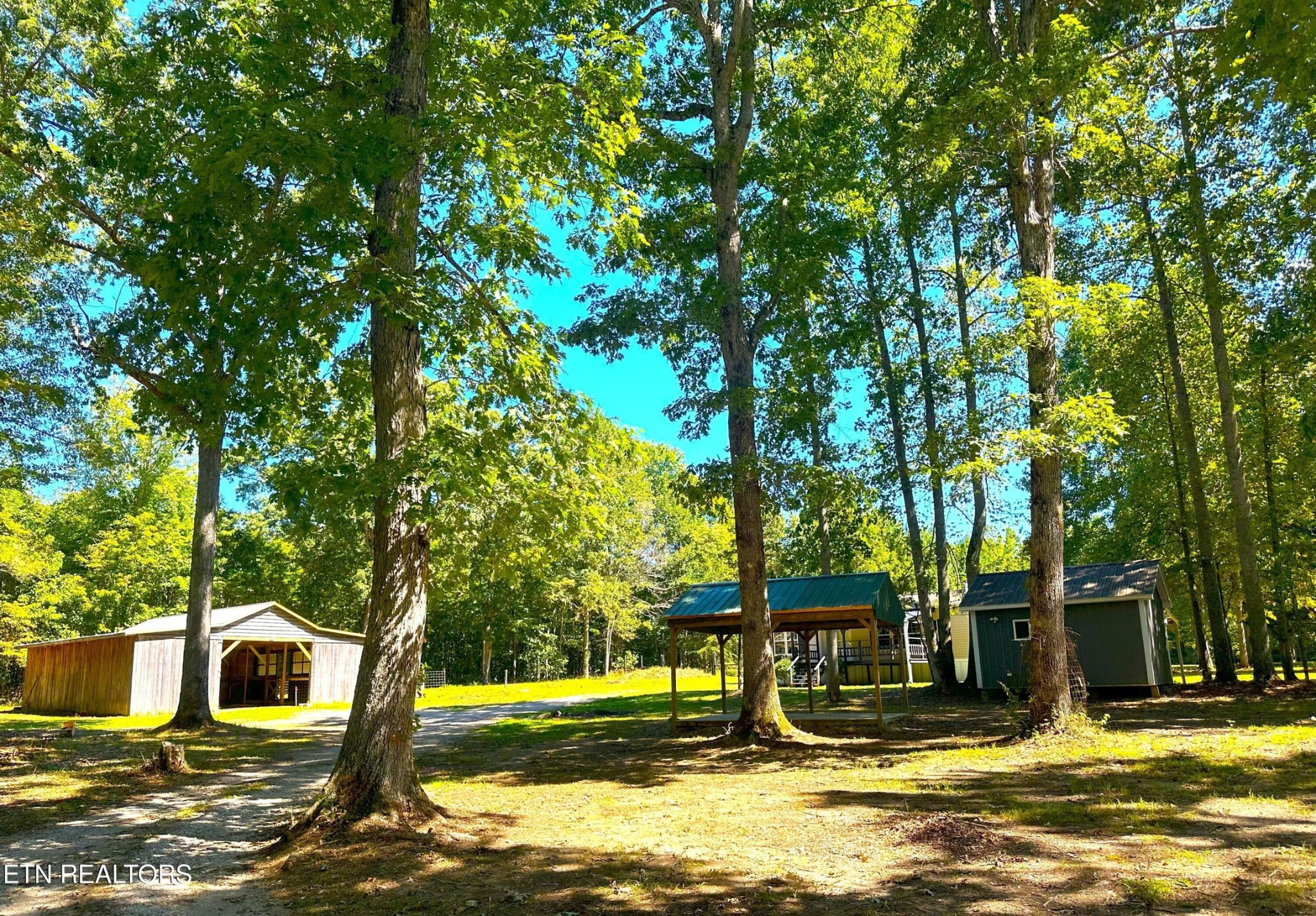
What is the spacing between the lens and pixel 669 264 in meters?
14.8

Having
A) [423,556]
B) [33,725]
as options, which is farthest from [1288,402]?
[33,725]

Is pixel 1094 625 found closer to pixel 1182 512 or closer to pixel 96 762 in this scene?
pixel 1182 512

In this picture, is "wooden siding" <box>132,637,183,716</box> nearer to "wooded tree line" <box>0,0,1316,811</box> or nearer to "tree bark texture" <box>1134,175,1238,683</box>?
"wooded tree line" <box>0,0,1316,811</box>

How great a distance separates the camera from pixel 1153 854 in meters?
5.54

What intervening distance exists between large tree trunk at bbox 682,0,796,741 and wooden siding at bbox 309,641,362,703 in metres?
19.8

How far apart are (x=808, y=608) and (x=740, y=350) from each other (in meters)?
4.81

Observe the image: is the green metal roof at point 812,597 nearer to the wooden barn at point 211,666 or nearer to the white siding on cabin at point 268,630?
the wooden barn at point 211,666

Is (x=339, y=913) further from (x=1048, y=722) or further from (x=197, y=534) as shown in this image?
(x=197, y=534)

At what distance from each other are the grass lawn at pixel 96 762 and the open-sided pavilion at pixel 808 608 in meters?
7.36

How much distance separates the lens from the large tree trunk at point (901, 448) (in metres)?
21.2

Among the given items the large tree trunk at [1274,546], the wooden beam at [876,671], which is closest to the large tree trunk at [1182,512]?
the large tree trunk at [1274,546]

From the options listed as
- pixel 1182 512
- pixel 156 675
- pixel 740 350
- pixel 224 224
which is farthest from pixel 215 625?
pixel 1182 512

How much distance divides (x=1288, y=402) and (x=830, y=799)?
2182 centimetres

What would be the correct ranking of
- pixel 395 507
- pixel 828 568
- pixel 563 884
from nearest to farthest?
pixel 563 884
pixel 395 507
pixel 828 568
